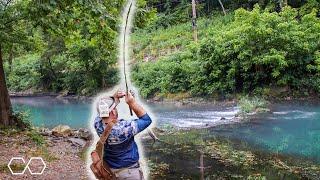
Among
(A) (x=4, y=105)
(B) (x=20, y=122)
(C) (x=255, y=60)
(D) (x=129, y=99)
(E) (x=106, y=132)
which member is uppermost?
(C) (x=255, y=60)

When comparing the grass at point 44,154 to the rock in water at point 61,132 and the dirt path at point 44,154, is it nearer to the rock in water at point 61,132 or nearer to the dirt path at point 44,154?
the dirt path at point 44,154

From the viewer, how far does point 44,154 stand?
41.9 ft

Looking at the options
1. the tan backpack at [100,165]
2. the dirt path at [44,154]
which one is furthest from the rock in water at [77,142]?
the tan backpack at [100,165]

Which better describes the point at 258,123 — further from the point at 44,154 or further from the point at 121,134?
the point at 121,134

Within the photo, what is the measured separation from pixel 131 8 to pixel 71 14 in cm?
541

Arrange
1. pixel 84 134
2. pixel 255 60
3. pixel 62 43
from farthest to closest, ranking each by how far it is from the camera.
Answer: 1. pixel 62 43
2. pixel 255 60
3. pixel 84 134

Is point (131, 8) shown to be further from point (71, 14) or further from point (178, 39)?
point (178, 39)

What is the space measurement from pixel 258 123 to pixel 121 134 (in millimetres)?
16351

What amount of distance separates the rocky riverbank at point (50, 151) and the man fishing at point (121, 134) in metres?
5.26

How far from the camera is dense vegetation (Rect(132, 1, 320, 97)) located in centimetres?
2689

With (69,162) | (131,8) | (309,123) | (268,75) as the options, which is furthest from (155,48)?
(131,8)

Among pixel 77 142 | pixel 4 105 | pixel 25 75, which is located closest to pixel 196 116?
pixel 77 142

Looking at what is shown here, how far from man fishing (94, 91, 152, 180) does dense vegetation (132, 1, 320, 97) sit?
72.5 ft

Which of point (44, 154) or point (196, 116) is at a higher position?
point (44, 154)
